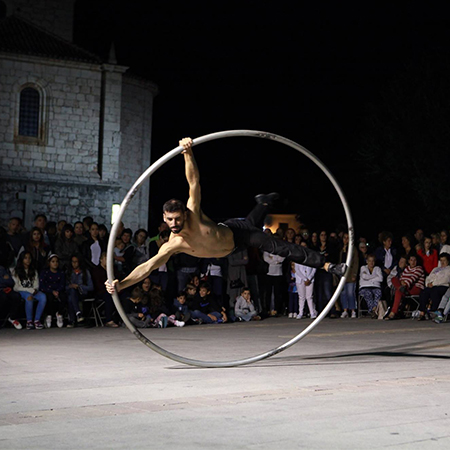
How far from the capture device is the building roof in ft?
112

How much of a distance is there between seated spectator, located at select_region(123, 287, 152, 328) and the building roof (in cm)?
2201

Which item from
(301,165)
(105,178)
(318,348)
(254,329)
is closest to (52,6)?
(105,178)

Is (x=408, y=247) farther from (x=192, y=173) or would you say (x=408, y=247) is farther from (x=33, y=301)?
(x=192, y=173)

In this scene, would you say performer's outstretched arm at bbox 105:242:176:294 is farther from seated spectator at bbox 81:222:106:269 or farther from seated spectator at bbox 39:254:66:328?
seated spectator at bbox 81:222:106:269

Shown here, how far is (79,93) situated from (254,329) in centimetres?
2263

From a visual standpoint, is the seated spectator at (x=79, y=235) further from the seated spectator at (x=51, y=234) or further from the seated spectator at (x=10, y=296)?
the seated spectator at (x=10, y=296)

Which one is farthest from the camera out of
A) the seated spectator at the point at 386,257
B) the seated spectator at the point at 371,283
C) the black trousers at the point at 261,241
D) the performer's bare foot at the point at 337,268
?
the seated spectator at the point at 386,257

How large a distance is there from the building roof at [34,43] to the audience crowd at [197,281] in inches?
785

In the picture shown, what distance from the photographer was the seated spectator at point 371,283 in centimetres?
1647

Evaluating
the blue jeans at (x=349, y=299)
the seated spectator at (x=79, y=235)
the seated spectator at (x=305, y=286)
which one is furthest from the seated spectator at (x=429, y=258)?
the seated spectator at (x=79, y=235)

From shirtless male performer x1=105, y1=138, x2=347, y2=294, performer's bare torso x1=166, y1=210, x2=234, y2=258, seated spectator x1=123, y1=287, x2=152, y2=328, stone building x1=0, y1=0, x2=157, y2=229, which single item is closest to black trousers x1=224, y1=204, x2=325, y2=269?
shirtless male performer x1=105, y1=138, x2=347, y2=294

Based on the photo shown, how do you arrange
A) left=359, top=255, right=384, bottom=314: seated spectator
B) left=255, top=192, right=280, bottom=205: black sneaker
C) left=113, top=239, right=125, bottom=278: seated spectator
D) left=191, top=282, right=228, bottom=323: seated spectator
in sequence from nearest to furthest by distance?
left=255, top=192, right=280, bottom=205: black sneaker
left=113, top=239, right=125, bottom=278: seated spectator
left=191, top=282, right=228, bottom=323: seated spectator
left=359, top=255, right=384, bottom=314: seated spectator

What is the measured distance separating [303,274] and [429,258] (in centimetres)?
251

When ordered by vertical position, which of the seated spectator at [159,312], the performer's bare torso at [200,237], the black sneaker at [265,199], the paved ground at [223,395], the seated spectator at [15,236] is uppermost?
the black sneaker at [265,199]
